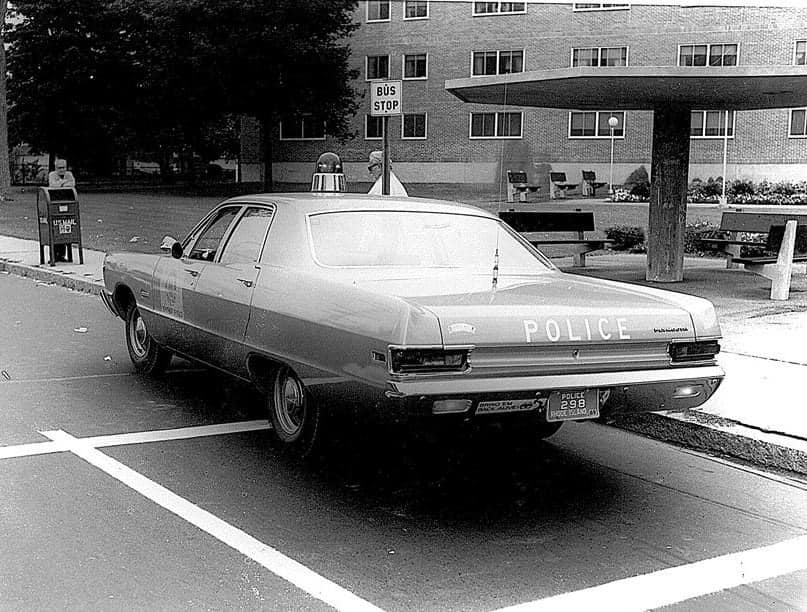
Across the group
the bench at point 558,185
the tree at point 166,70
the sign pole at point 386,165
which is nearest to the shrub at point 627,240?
the tree at point 166,70

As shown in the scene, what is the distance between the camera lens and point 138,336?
29.2ft

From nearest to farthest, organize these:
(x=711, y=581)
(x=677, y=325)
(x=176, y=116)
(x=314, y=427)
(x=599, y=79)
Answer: (x=711, y=581), (x=677, y=325), (x=314, y=427), (x=599, y=79), (x=176, y=116)

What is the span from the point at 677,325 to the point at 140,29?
30849 millimetres

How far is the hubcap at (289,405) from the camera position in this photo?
623 cm

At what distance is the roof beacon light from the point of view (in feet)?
41.4

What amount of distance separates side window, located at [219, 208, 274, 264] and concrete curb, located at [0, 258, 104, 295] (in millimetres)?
7488

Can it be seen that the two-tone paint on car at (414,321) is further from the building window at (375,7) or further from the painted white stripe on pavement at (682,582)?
the building window at (375,7)

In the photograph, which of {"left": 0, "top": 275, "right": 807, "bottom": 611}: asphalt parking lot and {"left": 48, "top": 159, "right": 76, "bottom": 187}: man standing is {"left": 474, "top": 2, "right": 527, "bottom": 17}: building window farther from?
{"left": 0, "top": 275, "right": 807, "bottom": 611}: asphalt parking lot

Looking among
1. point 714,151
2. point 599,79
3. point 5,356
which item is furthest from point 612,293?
point 714,151

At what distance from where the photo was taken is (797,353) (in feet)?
30.7

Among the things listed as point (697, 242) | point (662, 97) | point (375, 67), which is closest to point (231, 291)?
point (662, 97)

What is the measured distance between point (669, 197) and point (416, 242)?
27.5 feet

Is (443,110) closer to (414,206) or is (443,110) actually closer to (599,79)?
(599,79)

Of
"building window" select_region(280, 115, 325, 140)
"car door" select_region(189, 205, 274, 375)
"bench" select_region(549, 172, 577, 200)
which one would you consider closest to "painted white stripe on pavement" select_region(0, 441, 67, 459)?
"car door" select_region(189, 205, 274, 375)
